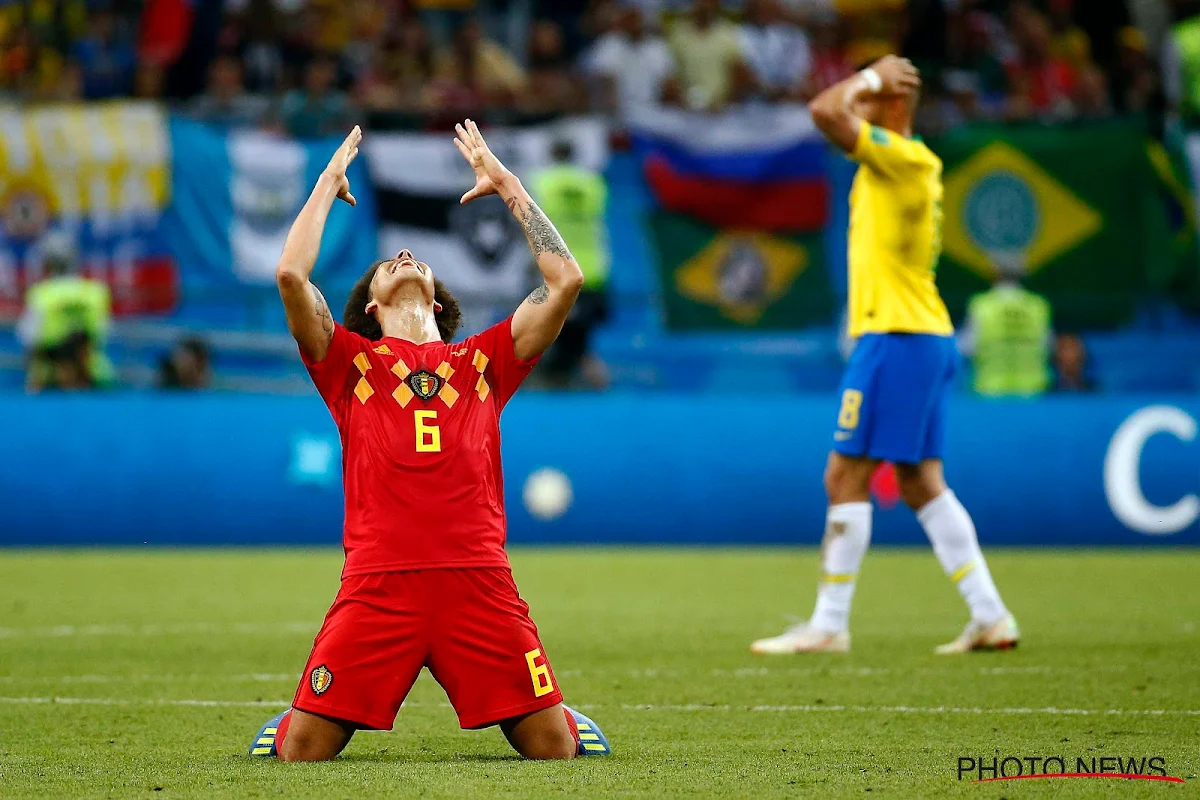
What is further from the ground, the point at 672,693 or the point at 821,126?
the point at 821,126

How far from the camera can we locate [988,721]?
598 centimetres

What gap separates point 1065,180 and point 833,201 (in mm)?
2303

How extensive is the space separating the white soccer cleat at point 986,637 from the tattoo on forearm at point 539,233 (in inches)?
130

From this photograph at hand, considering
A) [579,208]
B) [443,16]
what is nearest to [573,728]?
[579,208]

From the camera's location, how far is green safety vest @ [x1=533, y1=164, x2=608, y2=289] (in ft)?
56.2

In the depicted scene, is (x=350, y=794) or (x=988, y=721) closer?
(x=350, y=794)

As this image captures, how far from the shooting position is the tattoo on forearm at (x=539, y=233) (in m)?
5.42

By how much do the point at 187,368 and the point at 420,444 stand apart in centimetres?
1080

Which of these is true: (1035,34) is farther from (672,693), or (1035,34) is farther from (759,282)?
(672,693)

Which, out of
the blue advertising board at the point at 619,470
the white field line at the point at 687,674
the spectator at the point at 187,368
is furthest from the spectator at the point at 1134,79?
the white field line at the point at 687,674

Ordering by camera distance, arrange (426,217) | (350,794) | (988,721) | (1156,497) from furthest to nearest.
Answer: (426,217), (1156,497), (988,721), (350,794)

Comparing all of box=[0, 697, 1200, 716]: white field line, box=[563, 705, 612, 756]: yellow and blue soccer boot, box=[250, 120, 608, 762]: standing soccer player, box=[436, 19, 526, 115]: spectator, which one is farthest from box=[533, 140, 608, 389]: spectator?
box=[563, 705, 612, 756]: yellow and blue soccer boot

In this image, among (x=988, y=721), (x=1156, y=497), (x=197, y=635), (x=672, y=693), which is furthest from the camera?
(x=1156, y=497)

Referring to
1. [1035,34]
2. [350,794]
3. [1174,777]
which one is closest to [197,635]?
[350,794]
